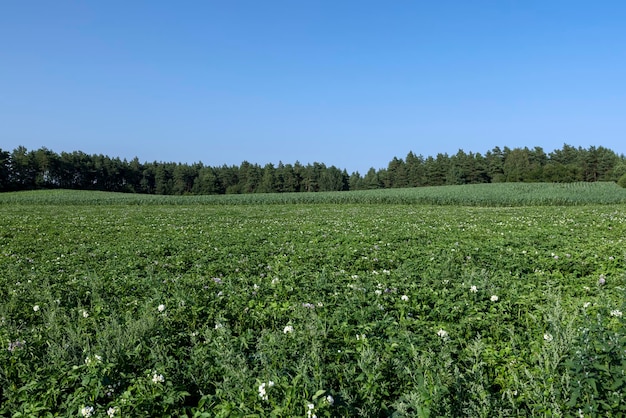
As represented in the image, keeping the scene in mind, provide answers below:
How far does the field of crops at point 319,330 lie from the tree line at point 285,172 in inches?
3594

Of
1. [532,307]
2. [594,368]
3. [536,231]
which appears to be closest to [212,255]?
[532,307]

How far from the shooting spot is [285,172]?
115562 millimetres

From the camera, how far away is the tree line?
89.7 meters

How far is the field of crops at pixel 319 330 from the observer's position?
11.2 feet

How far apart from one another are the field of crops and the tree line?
9128 cm

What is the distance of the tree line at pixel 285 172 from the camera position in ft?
294

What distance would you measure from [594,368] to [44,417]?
16.2 feet

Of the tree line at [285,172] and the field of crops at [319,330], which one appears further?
the tree line at [285,172]

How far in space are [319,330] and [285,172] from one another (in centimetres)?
11156

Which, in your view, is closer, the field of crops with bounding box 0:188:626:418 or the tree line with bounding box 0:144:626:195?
the field of crops with bounding box 0:188:626:418

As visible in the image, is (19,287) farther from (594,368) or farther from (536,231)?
(536,231)

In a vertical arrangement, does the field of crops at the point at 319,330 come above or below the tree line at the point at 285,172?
below

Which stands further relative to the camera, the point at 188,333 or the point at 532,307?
the point at 532,307

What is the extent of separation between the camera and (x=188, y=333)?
213 inches
